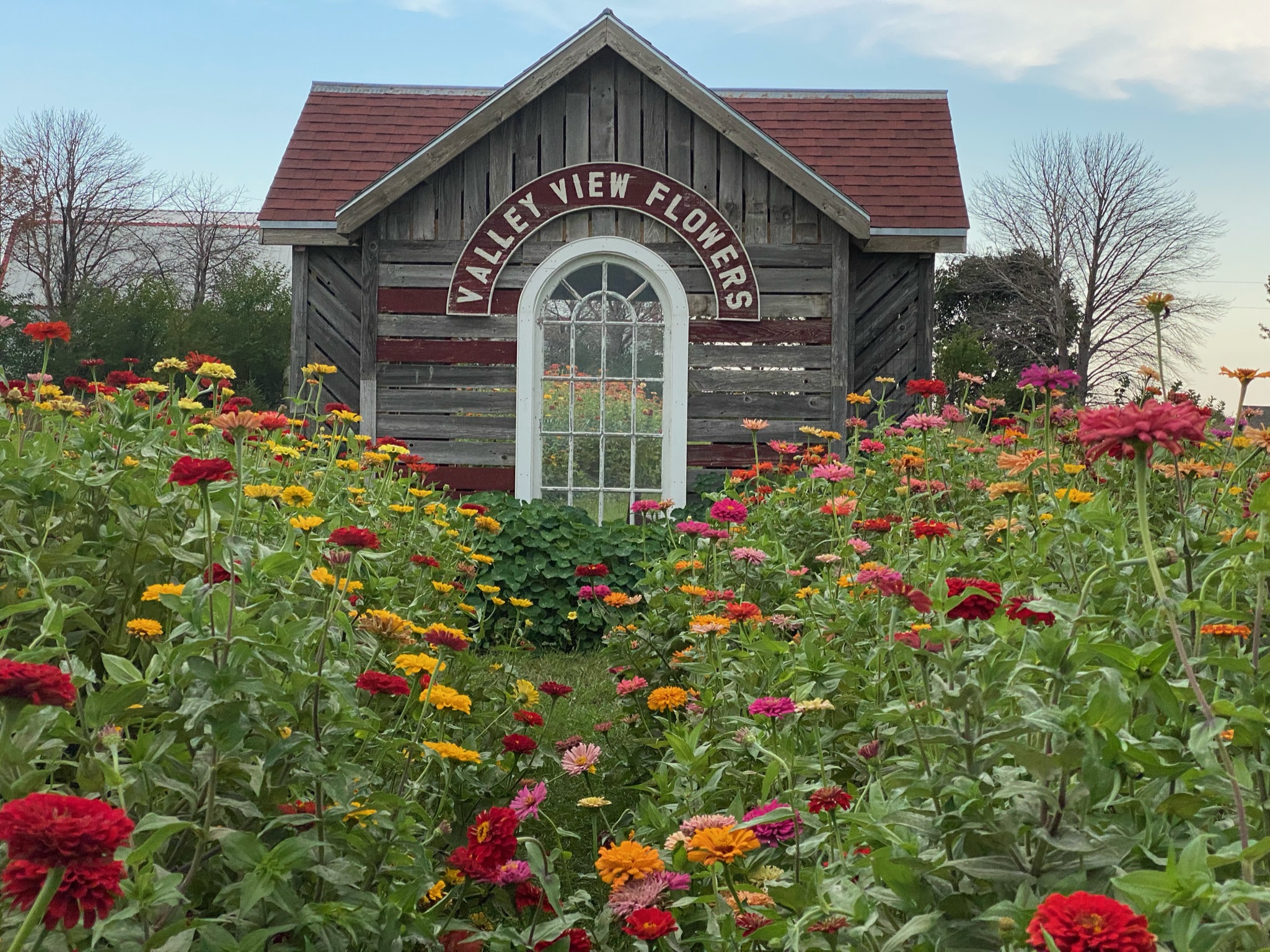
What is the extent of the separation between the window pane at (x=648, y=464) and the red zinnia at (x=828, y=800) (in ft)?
22.1

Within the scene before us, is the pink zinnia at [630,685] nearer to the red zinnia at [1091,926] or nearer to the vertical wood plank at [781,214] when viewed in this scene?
the red zinnia at [1091,926]

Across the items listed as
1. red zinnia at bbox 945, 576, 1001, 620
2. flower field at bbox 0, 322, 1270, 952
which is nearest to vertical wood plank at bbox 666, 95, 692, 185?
flower field at bbox 0, 322, 1270, 952

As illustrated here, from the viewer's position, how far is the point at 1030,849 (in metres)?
1.53

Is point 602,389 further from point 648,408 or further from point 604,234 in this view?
point 604,234

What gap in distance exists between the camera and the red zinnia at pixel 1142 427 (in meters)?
1.32

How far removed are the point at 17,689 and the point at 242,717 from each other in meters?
0.45

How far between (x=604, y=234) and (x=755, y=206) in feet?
3.83

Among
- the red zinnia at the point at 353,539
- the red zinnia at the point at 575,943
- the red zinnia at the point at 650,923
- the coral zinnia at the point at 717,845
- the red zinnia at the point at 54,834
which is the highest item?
the red zinnia at the point at 353,539

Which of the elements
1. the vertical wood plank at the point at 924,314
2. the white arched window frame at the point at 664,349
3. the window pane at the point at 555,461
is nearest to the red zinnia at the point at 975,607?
the white arched window frame at the point at 664,349

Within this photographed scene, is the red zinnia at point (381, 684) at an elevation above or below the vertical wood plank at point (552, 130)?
below

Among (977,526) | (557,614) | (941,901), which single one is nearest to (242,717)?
(941,901)

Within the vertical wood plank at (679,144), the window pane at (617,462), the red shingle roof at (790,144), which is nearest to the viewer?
the vertical wood plank at (679,144)

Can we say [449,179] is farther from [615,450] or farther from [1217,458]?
[1217,458]

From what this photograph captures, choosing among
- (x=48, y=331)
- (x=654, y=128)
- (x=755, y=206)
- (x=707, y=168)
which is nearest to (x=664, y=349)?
(x=755, y=206)
